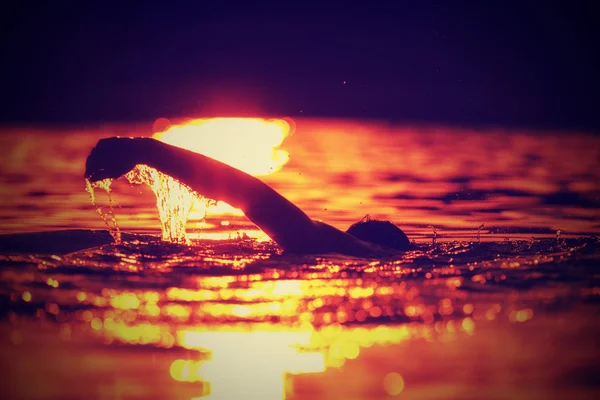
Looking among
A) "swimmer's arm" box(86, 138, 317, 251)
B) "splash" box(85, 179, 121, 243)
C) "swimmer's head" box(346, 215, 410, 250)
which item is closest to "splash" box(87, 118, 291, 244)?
"splash" box(85, 179, 121, 243)

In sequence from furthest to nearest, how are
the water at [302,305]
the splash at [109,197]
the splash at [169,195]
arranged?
the splash at [169,195], the splash at [109,197], the water at [302,305]

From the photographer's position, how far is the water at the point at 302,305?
35.5 feet

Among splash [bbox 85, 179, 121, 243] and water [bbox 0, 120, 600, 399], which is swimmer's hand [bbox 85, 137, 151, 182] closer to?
splash [bbox 85, 179, 121, 243]

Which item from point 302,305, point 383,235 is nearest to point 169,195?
point 383,235

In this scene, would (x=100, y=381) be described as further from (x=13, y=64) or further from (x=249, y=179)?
(x=13, y=64)

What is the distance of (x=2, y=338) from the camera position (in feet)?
40.2

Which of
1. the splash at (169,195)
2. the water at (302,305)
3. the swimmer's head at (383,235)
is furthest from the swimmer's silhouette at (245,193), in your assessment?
the water at (302,305)

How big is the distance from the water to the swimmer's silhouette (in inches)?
Answer: 19.0

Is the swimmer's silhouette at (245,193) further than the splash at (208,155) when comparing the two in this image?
No

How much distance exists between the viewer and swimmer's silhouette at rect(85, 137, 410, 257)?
16.7 m

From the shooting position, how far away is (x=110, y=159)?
16609 millimetres

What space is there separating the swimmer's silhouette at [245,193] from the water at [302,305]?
0.48m

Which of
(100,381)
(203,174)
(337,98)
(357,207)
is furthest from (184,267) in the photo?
(337,98)

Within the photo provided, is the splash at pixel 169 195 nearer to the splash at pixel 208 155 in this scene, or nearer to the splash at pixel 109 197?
the splash at pixel 208 155
